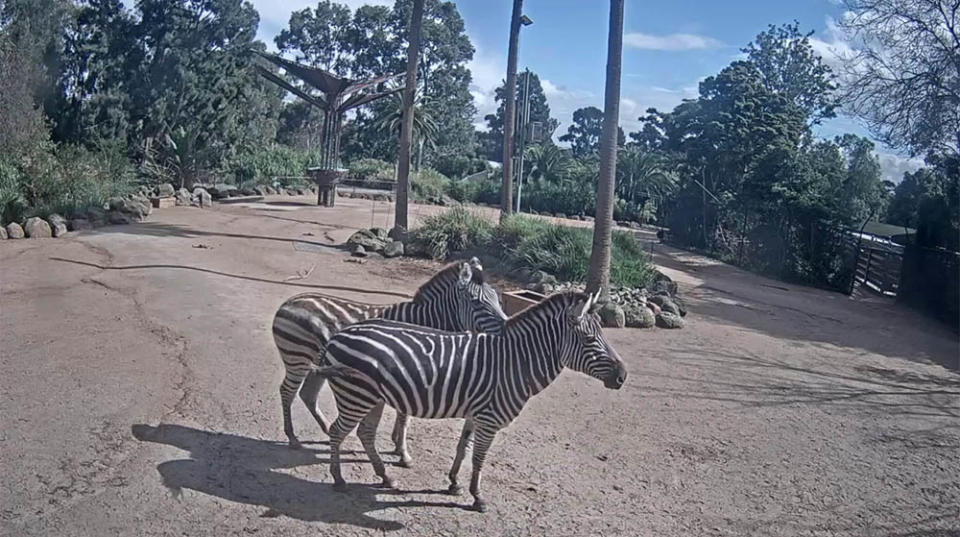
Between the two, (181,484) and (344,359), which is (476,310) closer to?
(344,359)

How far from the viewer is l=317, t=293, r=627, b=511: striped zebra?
188 inches

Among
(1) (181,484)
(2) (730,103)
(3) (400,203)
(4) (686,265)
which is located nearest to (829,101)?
(2) (730,103)

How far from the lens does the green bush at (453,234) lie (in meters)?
16.6

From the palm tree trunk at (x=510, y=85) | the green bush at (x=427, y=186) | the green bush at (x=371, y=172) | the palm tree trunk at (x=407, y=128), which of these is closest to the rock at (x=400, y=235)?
the palm tree trunk at (x=407, y=128)

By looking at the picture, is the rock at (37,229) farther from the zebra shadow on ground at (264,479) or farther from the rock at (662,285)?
the rock at (662,285)

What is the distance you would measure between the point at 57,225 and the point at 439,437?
12991 mm

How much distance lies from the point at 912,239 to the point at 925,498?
15.5 m

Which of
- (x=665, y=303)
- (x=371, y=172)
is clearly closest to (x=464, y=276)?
(x=665, y=303)

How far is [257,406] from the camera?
260 inches

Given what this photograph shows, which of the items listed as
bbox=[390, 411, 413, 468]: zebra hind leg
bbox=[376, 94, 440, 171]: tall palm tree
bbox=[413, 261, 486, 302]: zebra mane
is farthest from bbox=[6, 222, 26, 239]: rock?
bbox=[376, 94, 440, 171]: tall palm tree

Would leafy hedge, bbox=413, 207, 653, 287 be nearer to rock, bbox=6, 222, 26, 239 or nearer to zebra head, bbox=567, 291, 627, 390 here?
rock, bbox=6, 222, 26, 239

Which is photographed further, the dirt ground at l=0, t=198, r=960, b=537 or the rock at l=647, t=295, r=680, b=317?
the rock at l=647, t=295, r=680, b=317

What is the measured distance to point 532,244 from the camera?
1500cm

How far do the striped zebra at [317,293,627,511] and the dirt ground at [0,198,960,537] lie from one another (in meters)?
0.56
